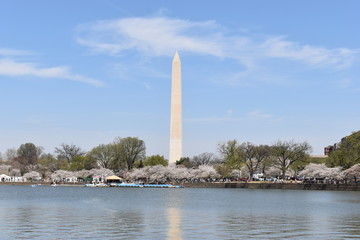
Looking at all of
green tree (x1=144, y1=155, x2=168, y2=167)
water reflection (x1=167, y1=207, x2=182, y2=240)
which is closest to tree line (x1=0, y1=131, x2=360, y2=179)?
green tree (x1=144, y1=155, x2=168, y2=167)

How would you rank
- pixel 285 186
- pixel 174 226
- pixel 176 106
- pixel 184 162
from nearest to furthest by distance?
pixel 174 226
pixel 285 186
pixel 176 106
pixel 184 162

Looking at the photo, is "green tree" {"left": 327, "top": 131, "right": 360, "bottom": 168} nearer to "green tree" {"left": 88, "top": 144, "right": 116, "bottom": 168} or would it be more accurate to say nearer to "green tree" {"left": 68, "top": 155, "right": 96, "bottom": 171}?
"green tree" {"left": 88, "top": 144, "right": 116, "bottom": 168}

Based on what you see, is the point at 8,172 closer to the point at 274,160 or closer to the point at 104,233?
the point at 274,160

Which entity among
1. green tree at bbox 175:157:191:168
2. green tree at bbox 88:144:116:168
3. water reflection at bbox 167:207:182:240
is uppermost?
green tree at bbox 88:144:116:168

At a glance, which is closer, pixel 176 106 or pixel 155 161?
pixel 176 106

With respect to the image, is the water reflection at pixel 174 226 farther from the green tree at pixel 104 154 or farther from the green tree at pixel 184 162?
the green tree at pixel 104 154

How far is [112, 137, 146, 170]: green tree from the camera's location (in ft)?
507

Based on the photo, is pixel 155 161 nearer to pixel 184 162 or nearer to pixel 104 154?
pixel 184 162

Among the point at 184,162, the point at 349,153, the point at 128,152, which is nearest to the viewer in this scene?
the point at 349,153

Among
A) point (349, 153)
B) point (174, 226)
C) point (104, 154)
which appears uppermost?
point (104, 154)

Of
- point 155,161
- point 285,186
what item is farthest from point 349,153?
point 155,161

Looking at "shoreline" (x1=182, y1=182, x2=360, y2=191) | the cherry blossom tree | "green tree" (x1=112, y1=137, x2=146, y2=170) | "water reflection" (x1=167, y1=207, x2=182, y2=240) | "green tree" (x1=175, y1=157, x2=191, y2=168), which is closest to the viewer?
"water reflection" (x1=167, y1=207, x2=182, y2=240)

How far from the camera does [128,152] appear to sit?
15725 cm

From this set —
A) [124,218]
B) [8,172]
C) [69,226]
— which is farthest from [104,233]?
[8,172]
